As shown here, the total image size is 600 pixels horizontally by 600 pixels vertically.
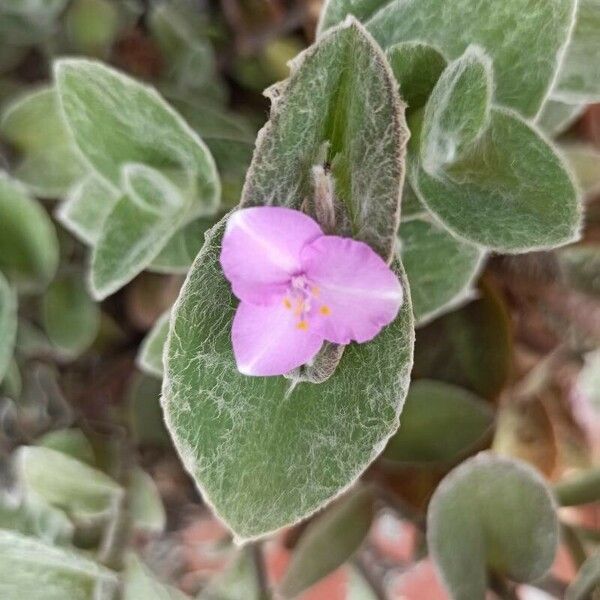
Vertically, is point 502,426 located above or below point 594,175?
below

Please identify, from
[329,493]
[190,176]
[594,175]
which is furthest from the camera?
[594,175]

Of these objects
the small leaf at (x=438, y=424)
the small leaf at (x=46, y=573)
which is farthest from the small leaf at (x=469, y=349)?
the small leaf at (x=46, y=573)

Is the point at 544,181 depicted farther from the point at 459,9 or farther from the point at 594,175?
the point at 594,175

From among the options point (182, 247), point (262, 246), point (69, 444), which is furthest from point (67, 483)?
point (262, 246)

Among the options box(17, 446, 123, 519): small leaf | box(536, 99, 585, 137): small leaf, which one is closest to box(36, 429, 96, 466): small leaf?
box(17, 446, 123, 519): small leaf

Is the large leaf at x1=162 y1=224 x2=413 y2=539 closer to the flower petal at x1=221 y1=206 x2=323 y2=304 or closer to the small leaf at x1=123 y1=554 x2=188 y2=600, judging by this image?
the flower petal at x1=221 y1=206 x2=323 y2=304

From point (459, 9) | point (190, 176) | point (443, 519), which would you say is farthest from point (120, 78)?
point (443, 519)

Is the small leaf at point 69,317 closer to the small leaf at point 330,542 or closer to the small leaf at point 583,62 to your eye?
the small leaf at point 330,542
